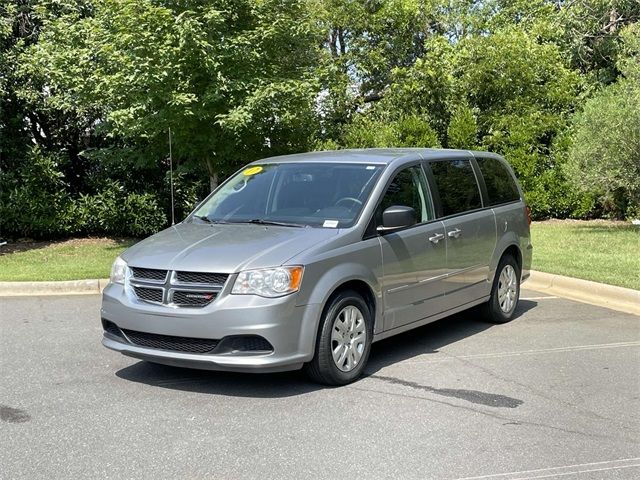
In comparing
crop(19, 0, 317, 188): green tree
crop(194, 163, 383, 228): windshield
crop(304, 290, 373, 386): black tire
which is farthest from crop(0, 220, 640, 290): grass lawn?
crop(304, 290, 373, 386): black tire

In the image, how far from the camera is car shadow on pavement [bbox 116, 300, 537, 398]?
5.61 m

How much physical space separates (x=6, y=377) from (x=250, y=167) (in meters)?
2.86

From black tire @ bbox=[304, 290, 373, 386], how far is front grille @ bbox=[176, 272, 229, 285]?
807 mm

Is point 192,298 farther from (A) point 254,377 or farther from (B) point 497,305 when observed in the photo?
(B) point 497,305

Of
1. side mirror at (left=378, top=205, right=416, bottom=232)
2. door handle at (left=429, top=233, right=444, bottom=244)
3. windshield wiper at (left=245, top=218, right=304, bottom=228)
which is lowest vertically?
door handle at (left=429, top=233, right=444, bottom=244)

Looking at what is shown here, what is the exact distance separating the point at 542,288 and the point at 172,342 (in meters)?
6.38

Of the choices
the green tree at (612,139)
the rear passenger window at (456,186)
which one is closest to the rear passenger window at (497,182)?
the rear passenger window at (456,186)

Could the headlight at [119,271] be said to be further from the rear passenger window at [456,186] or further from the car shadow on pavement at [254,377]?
the rear passenger window at [456,186]

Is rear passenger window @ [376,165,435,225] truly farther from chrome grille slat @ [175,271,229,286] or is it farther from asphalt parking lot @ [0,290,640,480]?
chrome grille slat @ [175,271,229,286]

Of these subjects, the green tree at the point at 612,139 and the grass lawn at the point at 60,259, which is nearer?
the grass lawn at the point at 60,259

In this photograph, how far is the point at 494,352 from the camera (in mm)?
6820

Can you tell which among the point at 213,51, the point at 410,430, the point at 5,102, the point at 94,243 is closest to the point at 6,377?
the point at 410,430

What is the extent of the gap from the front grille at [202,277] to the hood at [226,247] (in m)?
0.04

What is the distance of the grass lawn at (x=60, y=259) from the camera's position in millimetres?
10992
